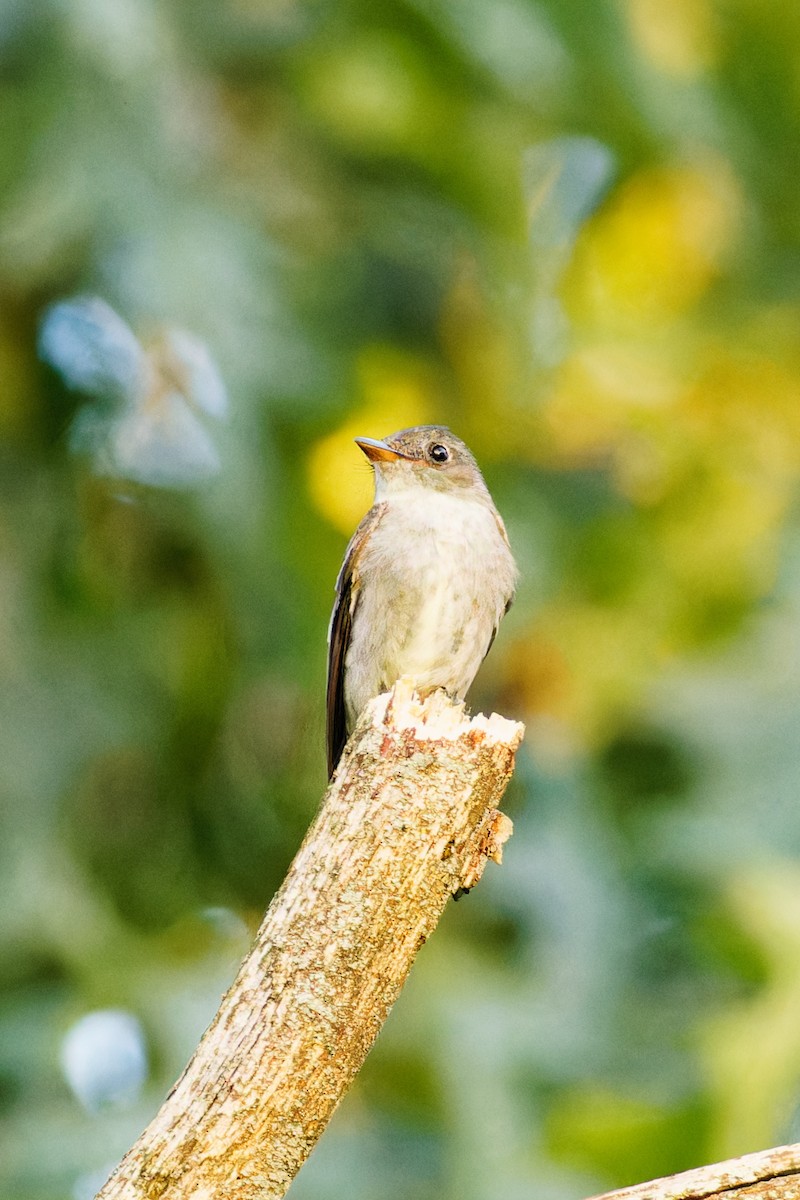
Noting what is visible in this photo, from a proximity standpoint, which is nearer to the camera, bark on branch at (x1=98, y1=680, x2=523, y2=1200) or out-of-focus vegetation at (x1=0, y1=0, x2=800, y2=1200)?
bark on branch at (x1=98, y1=680, x2=523, y2=1200)

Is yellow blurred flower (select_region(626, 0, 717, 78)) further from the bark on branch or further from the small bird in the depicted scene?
the bark on branch

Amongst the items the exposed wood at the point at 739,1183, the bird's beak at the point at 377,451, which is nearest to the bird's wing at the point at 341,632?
the bird's beak at the point at 377,451

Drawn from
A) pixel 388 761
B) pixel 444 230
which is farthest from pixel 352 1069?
pixel 444 230

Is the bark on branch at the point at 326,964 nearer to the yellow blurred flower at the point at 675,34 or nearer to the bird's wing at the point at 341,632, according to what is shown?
the bird's wing at the point at 341,632

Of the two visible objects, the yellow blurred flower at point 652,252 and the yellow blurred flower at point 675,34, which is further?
the yellow blurred flower at point 652,252

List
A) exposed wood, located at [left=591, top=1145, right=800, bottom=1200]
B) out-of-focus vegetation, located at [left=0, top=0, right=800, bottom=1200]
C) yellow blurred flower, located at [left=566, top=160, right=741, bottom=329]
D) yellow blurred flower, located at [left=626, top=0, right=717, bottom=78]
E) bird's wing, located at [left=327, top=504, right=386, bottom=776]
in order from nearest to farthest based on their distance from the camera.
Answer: exposed wood, located at [left=591, top=1145, right=800, bottom=1200], out-of-focus vegetation, located at [left=0, top=0, right=800, bottom=1200], yellow blurred flower, located at [left=626, top=0, right=717, bottom=78], bird's wing, located at [left=327, top=504, right=386, bottom=776], yellow blurred flower, located at [left=566, top=160, right=741, bottom=329]

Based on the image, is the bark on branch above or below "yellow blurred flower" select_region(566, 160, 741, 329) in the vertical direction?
below

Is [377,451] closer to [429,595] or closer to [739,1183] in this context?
[429,595]

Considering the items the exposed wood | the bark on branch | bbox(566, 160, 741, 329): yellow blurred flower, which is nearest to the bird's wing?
bbox(566, 160, 741, 329): yellow blurred flower

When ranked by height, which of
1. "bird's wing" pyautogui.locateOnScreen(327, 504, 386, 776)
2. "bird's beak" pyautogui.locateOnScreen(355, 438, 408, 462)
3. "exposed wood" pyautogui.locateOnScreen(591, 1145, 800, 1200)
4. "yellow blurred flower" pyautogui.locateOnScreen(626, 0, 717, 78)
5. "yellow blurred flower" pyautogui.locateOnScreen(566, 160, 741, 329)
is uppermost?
"yellow blurred flower" pyautogui.locateOnScreen(626, 0, 717, 78)
